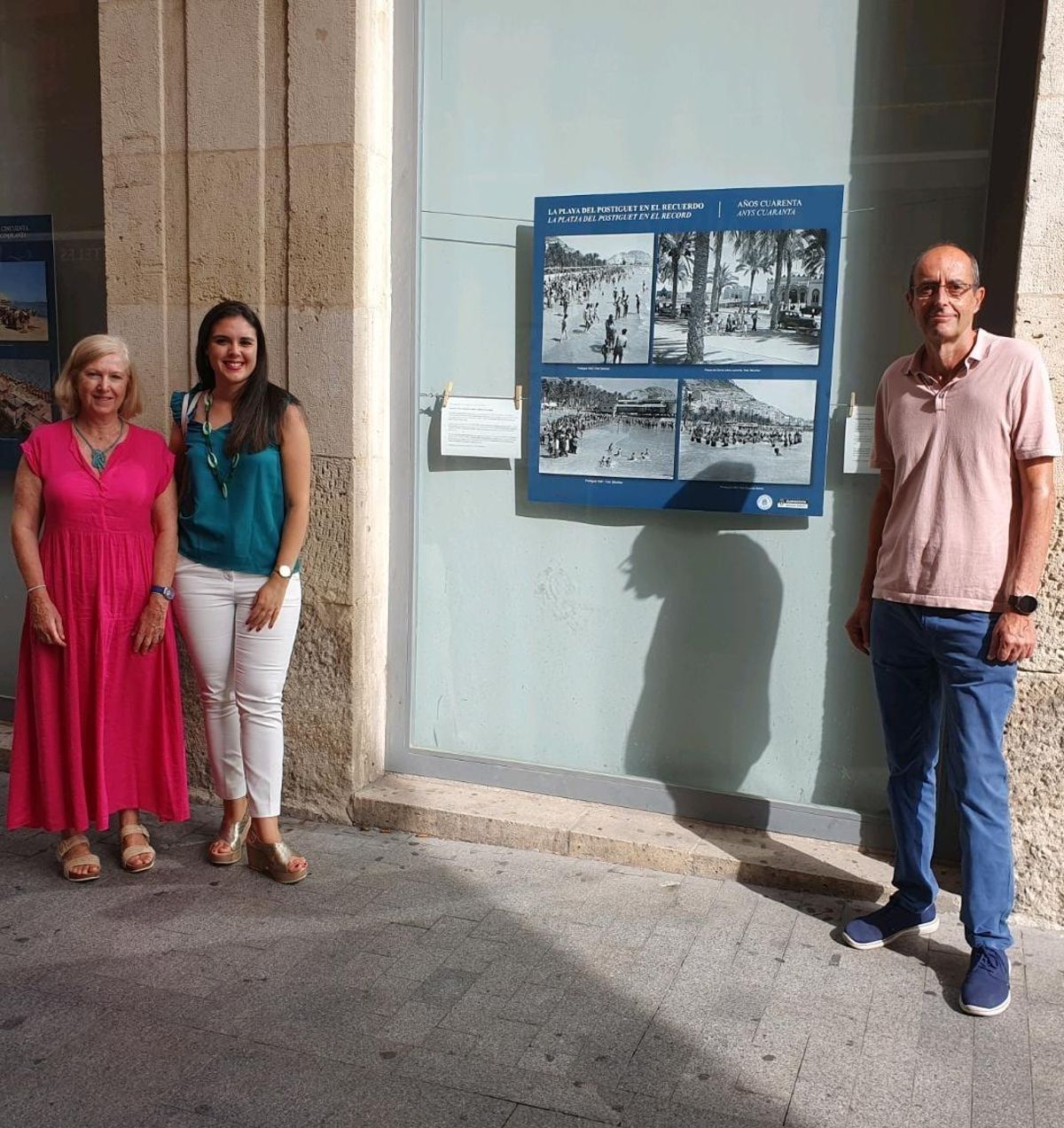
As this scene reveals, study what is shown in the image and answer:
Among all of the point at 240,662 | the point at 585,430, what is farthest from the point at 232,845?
the point at 585,430

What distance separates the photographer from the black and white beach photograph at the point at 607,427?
14.2 feet

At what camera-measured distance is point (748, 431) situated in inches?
166

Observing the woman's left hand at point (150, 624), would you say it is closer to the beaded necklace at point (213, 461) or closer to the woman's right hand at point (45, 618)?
the woman's right hand at point (45, 618)

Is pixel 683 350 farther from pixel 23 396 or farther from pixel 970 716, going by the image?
pixel 23 396

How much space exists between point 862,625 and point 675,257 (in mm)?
1541

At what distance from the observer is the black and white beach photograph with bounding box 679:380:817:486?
4.14 metres

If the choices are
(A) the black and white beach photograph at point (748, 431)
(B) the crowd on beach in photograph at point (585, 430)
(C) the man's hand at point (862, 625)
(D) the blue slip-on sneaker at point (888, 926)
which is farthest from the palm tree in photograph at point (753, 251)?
(D) the blue slip-on sneaker at point (888, 926)

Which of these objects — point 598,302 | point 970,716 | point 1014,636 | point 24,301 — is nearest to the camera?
point 1014,636

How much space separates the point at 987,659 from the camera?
10.7 feet

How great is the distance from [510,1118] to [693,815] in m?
1.92

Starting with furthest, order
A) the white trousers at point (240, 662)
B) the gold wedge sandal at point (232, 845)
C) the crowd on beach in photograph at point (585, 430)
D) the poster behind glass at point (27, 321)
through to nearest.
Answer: the poster behind glass at point (27, 321) → the crowd on beach in photograph at point (585, 430) → the gold wedge sandal at point (232, 845) → the white trousers at point (240, 662)

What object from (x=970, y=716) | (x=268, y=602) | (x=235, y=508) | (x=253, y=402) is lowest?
(x=970, y=716)

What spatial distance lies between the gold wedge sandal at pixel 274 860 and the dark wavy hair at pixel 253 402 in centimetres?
143

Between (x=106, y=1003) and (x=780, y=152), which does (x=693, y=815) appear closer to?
(x=106, y=1003)
